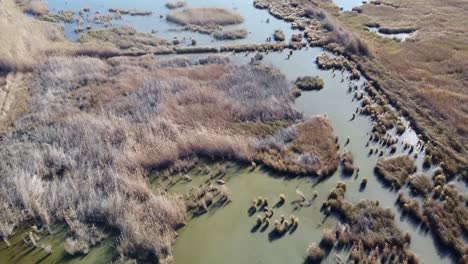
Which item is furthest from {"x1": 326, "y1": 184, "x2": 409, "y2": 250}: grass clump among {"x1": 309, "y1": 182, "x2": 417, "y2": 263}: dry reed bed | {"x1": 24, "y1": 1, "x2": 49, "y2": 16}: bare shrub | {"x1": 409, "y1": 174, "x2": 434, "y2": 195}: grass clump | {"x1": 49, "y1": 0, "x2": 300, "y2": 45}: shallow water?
{"x1": 24, "y1": 1, "x2": 49, "y2": 16}: bare shrub

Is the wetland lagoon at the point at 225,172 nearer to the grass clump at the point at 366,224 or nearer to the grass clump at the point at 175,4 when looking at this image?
the grass clump at the point at 366,224

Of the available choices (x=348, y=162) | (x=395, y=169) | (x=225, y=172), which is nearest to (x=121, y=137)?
(x=225, y=172)

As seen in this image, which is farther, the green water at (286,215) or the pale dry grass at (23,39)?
the pale dry grass at (23,39)

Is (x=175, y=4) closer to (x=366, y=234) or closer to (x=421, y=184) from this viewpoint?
(x=421, y=184)

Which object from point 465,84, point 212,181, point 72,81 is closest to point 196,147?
point 212,181

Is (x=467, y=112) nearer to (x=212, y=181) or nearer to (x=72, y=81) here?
(x=212, y=181)

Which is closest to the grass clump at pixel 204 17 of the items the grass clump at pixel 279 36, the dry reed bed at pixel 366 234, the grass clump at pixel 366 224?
the grass clump at pixel 279 36
